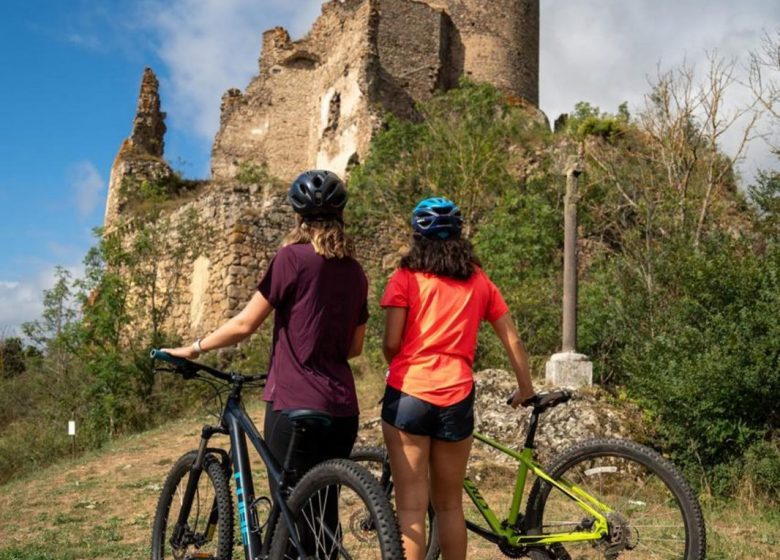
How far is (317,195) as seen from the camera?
11.1 ft

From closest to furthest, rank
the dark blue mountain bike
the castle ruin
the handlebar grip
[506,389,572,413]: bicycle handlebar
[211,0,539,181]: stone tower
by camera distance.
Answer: the dark blue mountain bike < the handlebar grip < [506,389,572,413]: bicycle handlebar < the castle ruin < [211,0,539,181]: stone tower

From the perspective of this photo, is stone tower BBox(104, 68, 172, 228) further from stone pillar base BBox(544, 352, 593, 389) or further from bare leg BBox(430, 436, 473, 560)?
bare leg BBox(430, 436, 473, 560)

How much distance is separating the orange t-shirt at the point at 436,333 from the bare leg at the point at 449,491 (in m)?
0.22

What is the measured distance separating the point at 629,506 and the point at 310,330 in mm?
1719

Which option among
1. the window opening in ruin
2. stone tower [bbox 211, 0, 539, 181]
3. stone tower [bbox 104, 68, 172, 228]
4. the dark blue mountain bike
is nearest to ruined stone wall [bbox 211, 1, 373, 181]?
stone tower [bbox 211, 0, 539, 181]

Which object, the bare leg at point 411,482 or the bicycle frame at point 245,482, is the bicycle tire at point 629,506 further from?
the bicycle frame at point 245,482

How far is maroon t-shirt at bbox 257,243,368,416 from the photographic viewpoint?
128 inches

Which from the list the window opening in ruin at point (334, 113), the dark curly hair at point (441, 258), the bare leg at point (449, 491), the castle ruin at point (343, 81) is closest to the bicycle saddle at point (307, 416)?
the bare leg at point (449, 491)

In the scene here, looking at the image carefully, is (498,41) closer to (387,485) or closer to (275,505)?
(387,485)

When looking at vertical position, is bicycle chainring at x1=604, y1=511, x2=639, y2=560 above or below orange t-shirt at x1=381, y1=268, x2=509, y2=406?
below

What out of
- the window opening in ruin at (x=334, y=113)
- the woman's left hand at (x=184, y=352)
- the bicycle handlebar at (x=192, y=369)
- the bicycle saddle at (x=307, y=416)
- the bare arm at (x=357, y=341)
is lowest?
the bicycle saddle at (x=307, y=416)

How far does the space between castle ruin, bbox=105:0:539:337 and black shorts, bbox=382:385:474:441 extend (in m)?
17.0

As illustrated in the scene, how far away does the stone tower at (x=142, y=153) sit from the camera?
66.5 feet

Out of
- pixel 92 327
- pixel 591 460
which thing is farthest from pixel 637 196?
pixel 591 460
